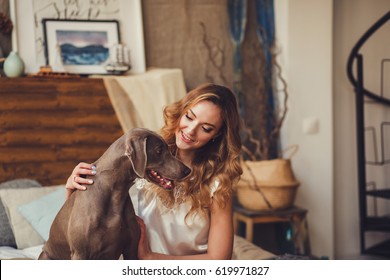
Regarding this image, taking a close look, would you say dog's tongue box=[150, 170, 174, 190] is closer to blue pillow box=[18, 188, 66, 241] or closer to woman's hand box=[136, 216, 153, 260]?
woman's hand box=[136, 216, 153, 260]

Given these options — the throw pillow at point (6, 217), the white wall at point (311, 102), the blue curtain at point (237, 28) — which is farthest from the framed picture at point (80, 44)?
the white wall at point (311, 102)

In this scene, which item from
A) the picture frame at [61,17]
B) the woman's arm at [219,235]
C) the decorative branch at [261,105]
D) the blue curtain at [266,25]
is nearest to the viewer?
the woman's arm at [219,235]

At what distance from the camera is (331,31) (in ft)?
10.4

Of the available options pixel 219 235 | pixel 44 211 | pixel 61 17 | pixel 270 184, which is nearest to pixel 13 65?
pixel 61 17

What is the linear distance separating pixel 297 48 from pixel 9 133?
5.72ft

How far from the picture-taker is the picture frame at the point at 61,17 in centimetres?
205

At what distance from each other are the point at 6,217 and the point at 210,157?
4.59ft

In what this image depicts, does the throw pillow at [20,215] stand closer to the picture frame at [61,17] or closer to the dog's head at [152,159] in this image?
the picture frame at [61,17]

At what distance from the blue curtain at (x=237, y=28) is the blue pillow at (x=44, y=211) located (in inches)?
53.2

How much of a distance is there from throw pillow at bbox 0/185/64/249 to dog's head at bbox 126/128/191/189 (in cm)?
127

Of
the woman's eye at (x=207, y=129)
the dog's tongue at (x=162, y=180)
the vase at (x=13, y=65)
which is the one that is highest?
the vase at (x=13, y=65)

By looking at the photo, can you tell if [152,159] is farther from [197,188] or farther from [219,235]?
[219,235]

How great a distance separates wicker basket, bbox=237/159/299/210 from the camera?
10.1 ft

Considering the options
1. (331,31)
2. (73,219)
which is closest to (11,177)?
(73,219)
